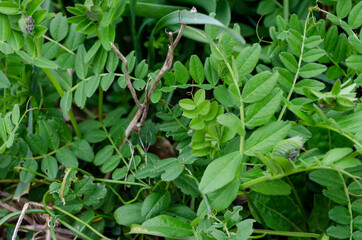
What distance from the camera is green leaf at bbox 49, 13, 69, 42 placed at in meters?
0.91

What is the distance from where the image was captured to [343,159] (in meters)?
0.58

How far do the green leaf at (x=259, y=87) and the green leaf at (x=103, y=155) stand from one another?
1.32 feet

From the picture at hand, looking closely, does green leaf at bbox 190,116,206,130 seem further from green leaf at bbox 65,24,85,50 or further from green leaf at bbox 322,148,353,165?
green leaf at bbox 65,24,85,50

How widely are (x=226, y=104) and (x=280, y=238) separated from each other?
0.39 m

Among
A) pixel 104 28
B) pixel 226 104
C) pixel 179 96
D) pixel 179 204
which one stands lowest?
pixel 179 204

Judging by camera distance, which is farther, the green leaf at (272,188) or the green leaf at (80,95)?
the green leaf at (80,95)

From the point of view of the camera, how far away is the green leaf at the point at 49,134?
0.94 m

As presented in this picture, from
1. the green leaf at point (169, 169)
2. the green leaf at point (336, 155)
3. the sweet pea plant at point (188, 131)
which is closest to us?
the green leaf at point (336, 155)

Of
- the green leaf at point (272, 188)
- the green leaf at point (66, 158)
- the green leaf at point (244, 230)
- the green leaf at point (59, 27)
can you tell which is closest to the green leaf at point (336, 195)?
the green leaf at point (272, 188)

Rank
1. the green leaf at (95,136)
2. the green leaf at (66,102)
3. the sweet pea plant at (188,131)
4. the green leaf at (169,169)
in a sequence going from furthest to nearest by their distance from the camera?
1. the green leaf at (95,136)
2. the green leaf at (66,102)
3. the green leaf at (169,169)
4. the sweet pea plant at (188,131)

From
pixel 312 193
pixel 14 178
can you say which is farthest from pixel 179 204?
pixel 14 178

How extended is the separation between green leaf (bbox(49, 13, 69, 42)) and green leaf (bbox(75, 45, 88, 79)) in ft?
0.17

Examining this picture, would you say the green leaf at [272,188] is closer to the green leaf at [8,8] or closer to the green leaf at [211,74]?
the green leaf at [211,74]

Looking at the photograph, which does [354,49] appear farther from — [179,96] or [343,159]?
[179,96]
